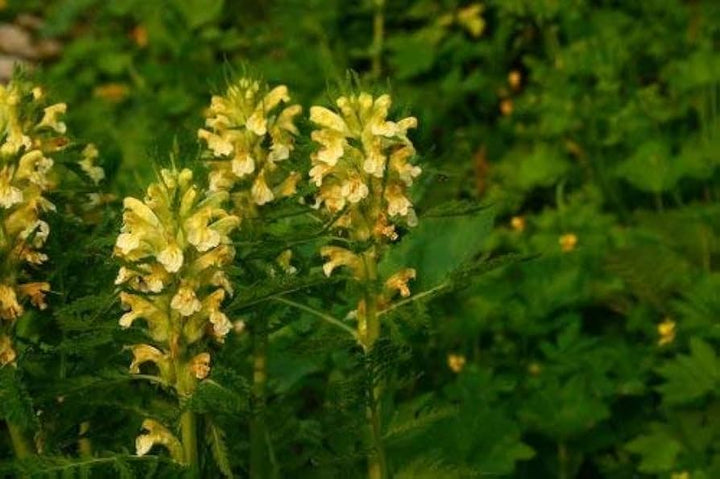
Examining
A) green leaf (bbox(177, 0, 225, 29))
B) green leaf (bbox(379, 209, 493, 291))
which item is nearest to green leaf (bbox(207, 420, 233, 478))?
green leaf (bbox(379, 209, 493, 291))

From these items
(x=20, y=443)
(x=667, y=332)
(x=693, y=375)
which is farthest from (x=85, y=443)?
(x=667, y=332)

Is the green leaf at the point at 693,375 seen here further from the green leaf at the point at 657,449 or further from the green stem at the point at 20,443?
the green stem at the point at 20,443

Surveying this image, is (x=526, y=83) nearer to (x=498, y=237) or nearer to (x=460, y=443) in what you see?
(x=498, y=237)

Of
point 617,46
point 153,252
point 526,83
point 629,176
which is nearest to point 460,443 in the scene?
point 153,252

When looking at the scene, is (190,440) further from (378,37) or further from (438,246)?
(378,37)

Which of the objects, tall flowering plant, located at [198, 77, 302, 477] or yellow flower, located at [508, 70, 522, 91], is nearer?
tall flowering plant, located at [198, 77, 302, 477]

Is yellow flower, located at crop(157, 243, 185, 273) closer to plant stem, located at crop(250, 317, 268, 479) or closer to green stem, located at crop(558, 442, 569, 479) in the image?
plant stem, located at crop(250, 317, 268, 479)

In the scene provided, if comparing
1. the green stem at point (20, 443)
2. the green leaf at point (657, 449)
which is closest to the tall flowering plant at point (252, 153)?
the green stem at point (20, 443)
